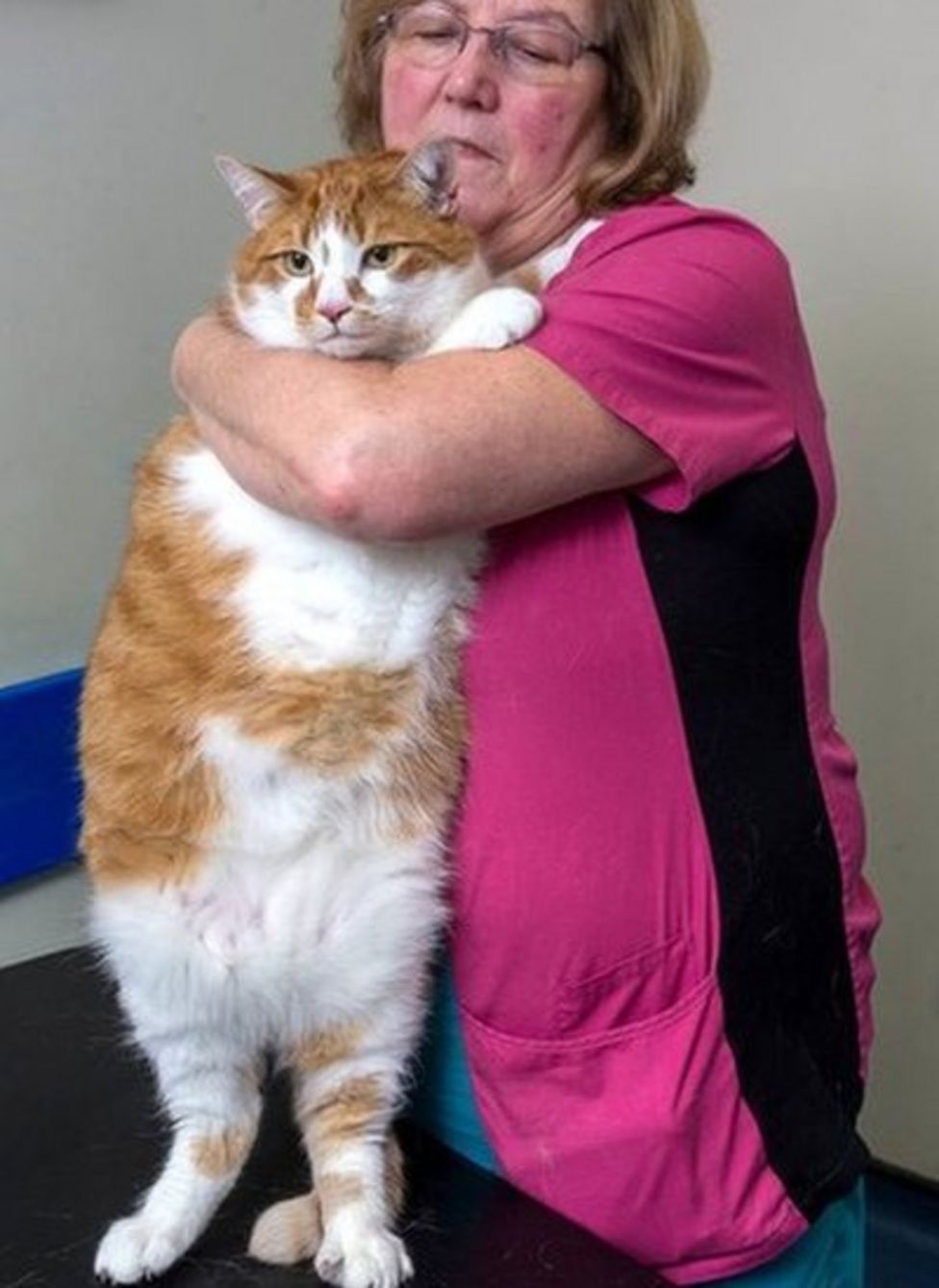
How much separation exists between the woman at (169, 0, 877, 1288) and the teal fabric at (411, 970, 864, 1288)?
0.01 m

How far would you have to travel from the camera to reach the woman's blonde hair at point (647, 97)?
123 cm

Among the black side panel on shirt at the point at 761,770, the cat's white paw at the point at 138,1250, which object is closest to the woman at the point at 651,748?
the black side panel on shirt at the point at 761,770

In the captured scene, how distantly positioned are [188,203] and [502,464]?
112cm

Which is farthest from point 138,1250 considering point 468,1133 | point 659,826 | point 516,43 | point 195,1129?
point 516,43

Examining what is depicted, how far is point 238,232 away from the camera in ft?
6.58

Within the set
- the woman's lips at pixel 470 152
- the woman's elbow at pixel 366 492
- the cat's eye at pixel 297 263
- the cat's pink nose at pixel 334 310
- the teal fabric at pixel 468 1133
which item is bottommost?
the teal fabric at pixel 468 1133

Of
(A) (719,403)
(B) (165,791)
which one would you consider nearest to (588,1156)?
(B) (165,791)

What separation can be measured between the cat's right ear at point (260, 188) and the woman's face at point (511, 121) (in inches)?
4.6

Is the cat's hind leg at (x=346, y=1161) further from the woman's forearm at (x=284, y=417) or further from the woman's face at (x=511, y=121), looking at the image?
the woman's face at (x=511, y=121)

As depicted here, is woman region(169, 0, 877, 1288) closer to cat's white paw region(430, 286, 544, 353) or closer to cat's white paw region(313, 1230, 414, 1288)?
cat's white paw region(430, 286, 544, 353)

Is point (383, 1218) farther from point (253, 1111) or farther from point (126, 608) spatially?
point (126, 608)

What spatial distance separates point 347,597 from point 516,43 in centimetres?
45

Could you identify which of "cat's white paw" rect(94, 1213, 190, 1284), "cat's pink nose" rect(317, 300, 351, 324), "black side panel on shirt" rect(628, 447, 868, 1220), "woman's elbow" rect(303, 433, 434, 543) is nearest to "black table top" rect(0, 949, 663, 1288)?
"cat's white paw" rect(94, 1213, 190, 1284)

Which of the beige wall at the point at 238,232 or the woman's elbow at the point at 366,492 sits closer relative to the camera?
the woman's elbow at the point at 366,492
